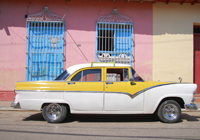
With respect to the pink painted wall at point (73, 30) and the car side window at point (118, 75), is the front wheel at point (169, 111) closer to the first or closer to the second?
the car side window at point (118, 75)

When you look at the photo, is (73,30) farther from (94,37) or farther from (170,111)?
(170,111)

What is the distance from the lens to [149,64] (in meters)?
10.3

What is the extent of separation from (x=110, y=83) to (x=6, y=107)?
515 cm

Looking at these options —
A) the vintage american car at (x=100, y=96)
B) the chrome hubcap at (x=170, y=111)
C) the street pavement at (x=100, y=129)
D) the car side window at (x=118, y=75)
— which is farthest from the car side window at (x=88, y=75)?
the chrome hubcap at (x=170, y=111)

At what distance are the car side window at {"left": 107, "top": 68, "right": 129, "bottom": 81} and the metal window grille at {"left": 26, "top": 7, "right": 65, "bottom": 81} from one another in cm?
470

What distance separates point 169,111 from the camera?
5832 mm

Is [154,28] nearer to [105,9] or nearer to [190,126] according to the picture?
[105,9]

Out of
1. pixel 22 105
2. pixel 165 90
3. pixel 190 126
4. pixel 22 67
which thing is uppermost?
pixel 22 67

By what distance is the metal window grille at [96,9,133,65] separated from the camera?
10.2 metres

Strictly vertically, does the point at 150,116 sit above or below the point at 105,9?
below

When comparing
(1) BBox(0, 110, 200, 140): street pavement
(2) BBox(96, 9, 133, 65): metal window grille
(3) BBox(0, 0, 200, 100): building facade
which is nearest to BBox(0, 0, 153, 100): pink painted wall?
(3) BBox(0, 0, 200, 100): building facade

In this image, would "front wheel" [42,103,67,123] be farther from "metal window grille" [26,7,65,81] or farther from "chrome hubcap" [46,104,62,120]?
"metal window grille" [26,7,65,81]

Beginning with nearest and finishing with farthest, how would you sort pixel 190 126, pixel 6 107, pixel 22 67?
pixel 190 126 < pixel 6 107 < pixel 22 67

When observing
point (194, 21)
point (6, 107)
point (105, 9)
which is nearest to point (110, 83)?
point (6, 107)
